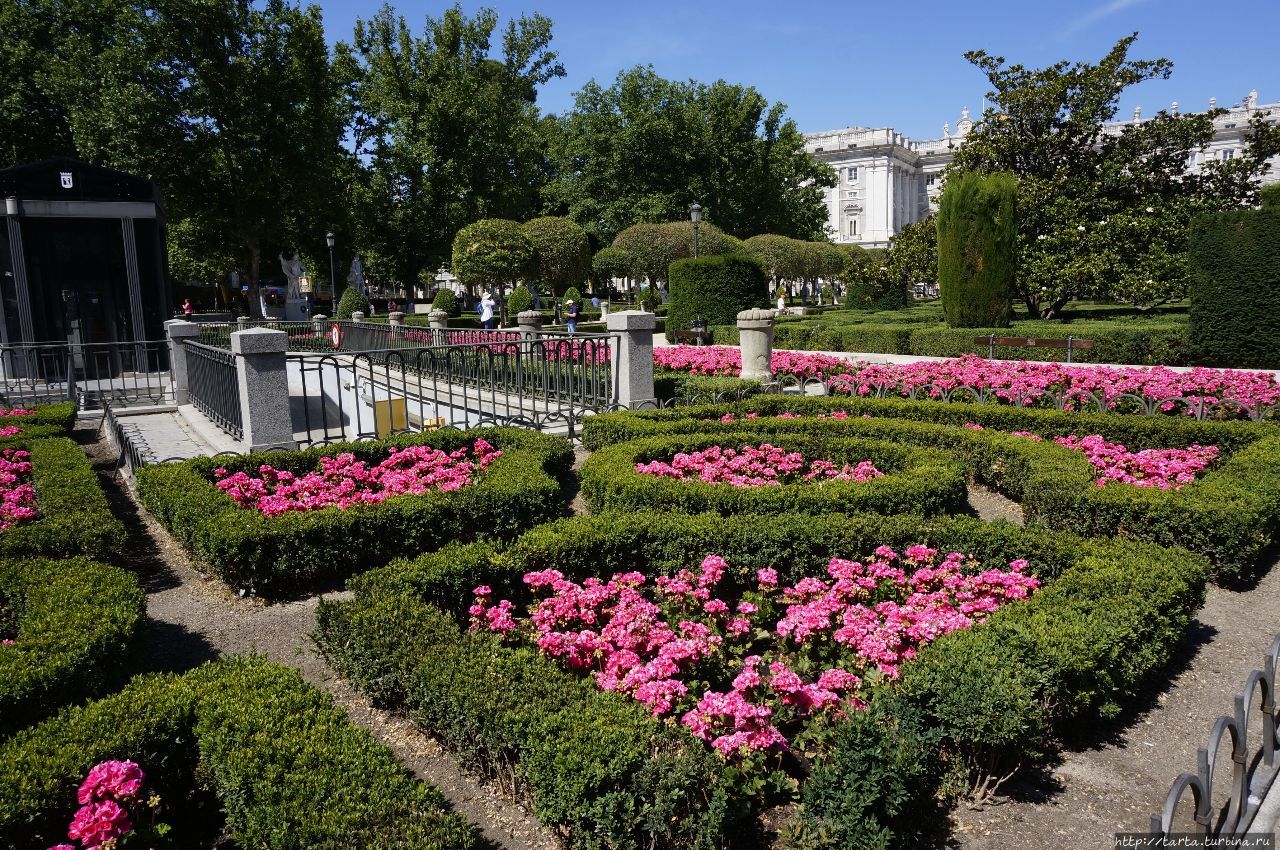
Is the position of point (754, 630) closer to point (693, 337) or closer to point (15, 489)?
point (15, 489)

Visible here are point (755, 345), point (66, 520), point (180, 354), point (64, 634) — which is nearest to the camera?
point (64, 634)

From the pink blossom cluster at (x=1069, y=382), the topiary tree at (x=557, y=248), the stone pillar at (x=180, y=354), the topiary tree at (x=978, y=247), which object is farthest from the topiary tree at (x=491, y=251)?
the pink blossom cluster at (x=1069, y=382)

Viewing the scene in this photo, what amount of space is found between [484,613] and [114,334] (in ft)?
46.1

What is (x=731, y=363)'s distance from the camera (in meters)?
13.5

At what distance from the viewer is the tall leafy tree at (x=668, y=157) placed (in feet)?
136

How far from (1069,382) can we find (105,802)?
1145 centimetres

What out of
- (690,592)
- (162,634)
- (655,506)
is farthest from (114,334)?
(690,592)

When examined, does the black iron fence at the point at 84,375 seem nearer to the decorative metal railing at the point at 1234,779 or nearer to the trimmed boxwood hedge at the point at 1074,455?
the trimmed boxwood hedge at the point at 1074,455

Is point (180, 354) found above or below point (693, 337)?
above

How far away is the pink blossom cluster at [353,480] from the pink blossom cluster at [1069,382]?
6.25 metres

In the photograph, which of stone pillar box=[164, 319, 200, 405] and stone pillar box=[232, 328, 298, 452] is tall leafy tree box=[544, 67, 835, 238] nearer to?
stone pillar box=[164, 319, 200, 405]

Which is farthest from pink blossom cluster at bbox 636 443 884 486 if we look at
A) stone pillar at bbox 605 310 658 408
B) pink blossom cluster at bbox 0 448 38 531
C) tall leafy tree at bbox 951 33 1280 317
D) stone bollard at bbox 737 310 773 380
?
tall leafy tree at bbox 951 33 1280 317

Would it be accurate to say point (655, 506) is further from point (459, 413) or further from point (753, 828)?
point (459, 413)

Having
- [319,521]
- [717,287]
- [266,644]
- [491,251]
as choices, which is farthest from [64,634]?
[491,251]
